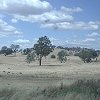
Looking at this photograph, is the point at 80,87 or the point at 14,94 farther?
the point at 80,87

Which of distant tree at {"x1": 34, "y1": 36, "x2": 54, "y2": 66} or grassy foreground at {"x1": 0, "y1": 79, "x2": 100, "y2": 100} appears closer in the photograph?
grassy foreground at {"x1": 0, "y1": 79, "x2": 100, "y2": 100}

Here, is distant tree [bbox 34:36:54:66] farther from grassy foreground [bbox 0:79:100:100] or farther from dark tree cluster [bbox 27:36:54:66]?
grassy foreground [bbox 0:79:100:100]

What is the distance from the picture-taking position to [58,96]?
1650cm

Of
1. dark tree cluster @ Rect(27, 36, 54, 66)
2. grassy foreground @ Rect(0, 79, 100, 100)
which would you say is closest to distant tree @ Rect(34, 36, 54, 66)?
dark tree cluster @ Rect(27, 36, 54, 66)

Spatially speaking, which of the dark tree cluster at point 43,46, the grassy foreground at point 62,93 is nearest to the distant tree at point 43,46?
the dark tree cluster at point 43,46

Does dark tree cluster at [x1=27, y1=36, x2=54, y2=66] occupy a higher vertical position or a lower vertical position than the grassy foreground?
higher

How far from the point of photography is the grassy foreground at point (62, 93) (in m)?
16.0

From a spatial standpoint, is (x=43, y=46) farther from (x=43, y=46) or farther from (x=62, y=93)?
(x=62, y=93)

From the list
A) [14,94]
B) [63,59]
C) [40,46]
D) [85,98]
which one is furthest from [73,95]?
[63,59]

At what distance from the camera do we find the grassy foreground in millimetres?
15994

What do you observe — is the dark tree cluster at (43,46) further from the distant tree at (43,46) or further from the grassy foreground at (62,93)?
the grassy foreground at (62,93)

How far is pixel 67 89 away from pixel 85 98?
9.66 ft

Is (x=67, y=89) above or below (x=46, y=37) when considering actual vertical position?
below

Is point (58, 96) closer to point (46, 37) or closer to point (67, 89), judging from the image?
point (67, 89)
